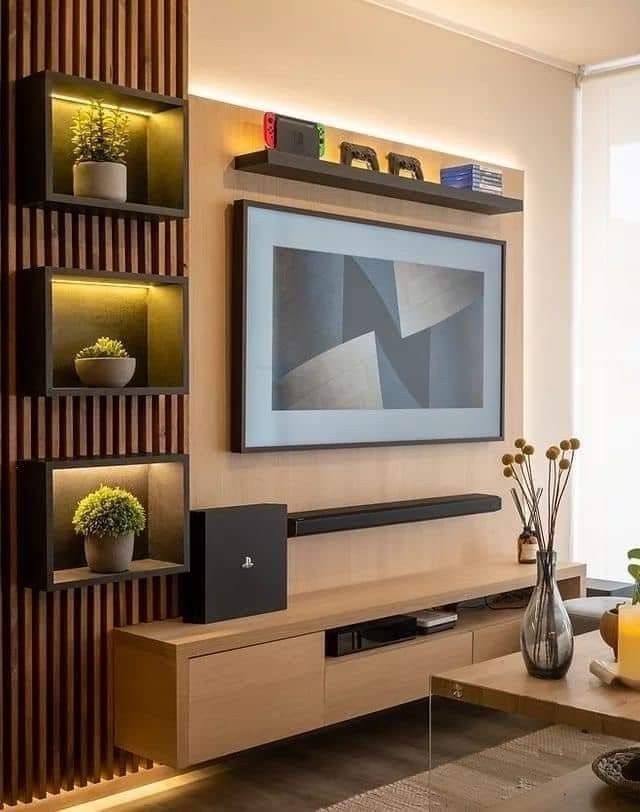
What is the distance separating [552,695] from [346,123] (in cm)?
246

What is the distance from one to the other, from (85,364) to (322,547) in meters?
1.29

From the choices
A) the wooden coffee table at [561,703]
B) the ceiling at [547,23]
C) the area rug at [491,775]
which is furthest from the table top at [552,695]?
the ceiling at [547,23]

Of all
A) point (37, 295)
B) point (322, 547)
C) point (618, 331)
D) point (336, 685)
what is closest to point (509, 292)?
point (618, 331)

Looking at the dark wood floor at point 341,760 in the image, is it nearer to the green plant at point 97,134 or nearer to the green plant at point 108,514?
the green plant at point 108,514

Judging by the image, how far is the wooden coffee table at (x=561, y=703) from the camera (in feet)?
8.29

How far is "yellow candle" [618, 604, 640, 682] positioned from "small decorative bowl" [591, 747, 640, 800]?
0.25 meters

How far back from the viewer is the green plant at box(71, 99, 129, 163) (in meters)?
3.33

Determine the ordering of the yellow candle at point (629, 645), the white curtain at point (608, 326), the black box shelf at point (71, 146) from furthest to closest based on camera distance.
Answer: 1. the white curtain at point (608, 326)
2. the black box shelf at point (71, 146)
3. the yellow candle at point (629, 645)

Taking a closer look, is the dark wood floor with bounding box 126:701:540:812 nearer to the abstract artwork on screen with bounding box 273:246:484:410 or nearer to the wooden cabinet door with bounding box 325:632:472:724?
the wooden cabinet door with bounding box 325:632:472:724

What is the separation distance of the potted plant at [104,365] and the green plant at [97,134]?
0.54 meters

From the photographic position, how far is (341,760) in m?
3.81

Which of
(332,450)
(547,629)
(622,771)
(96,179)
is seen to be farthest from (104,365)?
(622,771)

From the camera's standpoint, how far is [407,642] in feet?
13.1

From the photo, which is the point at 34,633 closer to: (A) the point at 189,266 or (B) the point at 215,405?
(B) the point at 215,405
